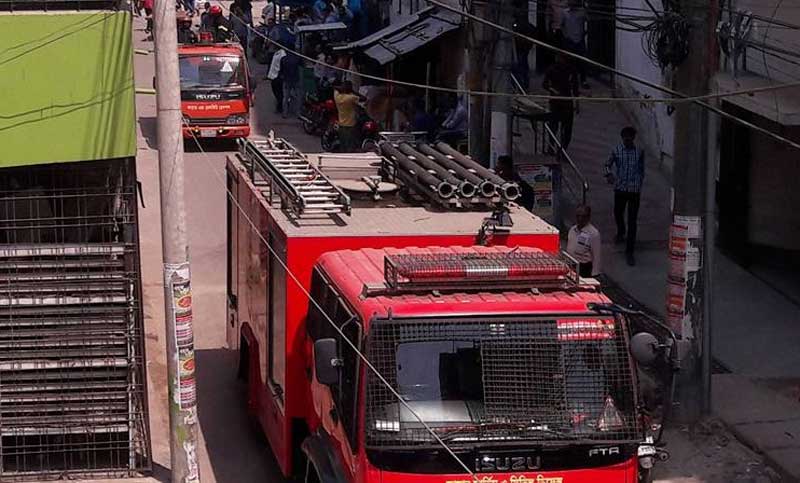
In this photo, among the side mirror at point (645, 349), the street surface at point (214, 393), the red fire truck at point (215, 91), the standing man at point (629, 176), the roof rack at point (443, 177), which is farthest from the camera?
the red fire truck at point (215, 91)

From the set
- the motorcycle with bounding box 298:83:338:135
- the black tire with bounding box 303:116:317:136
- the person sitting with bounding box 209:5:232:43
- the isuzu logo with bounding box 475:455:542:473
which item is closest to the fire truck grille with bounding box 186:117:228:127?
the motorcycle with bounding box 298:83:338:135

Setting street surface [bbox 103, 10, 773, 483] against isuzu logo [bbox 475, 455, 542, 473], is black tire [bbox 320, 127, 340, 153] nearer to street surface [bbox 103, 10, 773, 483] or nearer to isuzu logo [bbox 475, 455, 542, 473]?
A: street surface [bbox 103, 10, 773, 483]

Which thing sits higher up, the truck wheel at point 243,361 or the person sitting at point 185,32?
the person sitting at point 185,32

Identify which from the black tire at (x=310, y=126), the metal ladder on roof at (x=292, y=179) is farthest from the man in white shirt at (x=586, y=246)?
the black tire at (x=310, y=126)

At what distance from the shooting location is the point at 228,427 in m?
13.6

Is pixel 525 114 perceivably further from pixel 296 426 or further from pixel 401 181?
pixel 296 426

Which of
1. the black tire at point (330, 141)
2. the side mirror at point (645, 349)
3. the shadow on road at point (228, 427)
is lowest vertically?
the shadow on road at point (228, 427)

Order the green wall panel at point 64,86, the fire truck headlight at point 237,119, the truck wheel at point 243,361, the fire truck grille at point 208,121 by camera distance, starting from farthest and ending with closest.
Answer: the fire truck headlight at point 237,119 → the fire truck grille at point 208,121 → the truck wheel at point 243,361 → the green wall panel at point 64,86

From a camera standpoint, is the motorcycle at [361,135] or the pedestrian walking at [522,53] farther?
the pedestrian walking at [522,53]

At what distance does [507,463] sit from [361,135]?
19132 millimetres

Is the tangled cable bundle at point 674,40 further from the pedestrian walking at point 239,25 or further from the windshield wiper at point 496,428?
the pedestrian walking at point 239,25

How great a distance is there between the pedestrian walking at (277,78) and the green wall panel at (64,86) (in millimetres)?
20563

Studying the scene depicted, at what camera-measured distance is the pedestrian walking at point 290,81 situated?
32.0 meters

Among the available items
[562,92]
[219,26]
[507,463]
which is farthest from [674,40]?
[219,26]
